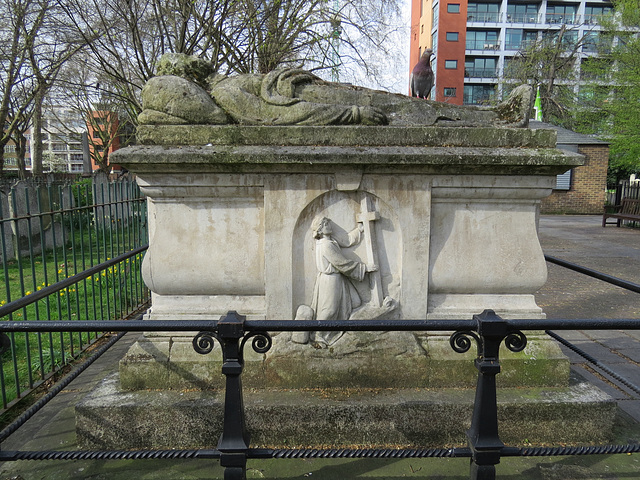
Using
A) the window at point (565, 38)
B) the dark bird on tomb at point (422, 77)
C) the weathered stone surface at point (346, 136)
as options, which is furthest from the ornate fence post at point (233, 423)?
the window at point (565, 38)

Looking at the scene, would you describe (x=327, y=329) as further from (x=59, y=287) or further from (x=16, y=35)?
(x=16, y=35)

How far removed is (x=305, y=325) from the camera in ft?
5.27

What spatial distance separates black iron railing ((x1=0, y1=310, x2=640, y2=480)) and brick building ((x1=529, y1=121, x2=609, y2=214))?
19.3 meters

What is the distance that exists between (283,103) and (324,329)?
1666 mm

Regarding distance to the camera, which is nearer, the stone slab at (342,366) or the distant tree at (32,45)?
the stone slab at (342,366)

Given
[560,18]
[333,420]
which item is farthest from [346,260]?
[560,18]

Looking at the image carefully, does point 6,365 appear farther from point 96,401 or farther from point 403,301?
point 403,301

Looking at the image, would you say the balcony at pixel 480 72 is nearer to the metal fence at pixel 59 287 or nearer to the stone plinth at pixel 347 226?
the metal fence at pixel 59 287

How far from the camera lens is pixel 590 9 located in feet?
139

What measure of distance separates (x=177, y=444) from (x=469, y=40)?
48.2 meters

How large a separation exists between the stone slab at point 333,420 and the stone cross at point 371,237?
645 millimetres

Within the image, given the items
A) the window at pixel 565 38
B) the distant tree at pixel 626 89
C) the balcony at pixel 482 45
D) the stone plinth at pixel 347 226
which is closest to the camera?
the stone plinth at pixel 347 226

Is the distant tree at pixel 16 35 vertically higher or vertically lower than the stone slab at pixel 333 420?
higher

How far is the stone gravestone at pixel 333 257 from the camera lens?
2537mm
